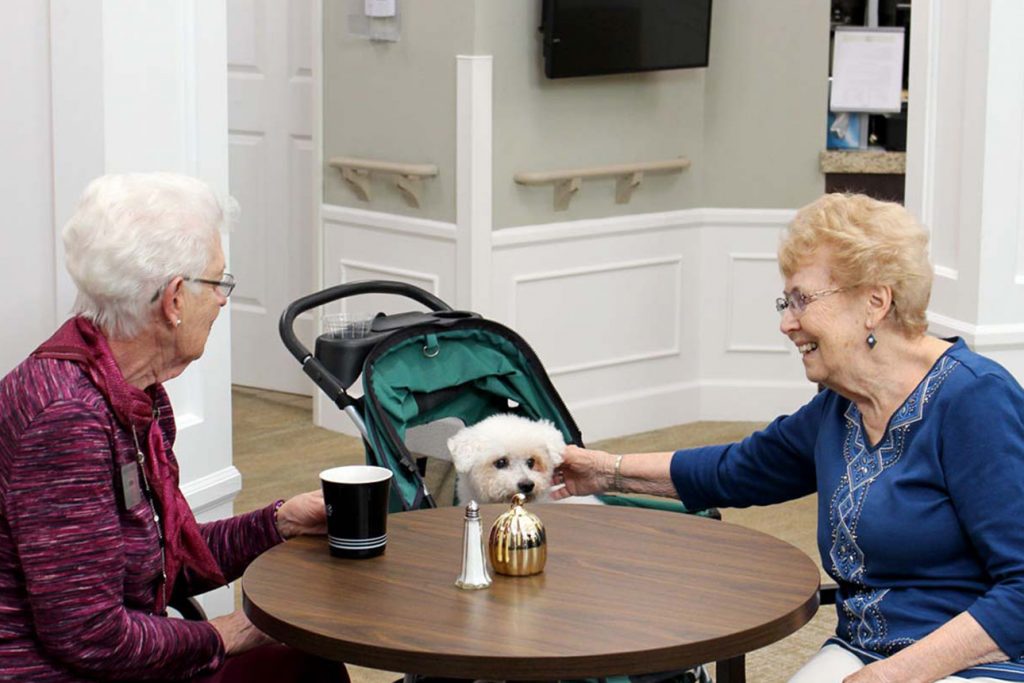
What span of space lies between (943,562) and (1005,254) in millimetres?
1326

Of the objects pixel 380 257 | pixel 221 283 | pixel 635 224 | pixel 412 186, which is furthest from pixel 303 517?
pixel 635 224

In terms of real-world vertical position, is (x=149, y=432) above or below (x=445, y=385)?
above

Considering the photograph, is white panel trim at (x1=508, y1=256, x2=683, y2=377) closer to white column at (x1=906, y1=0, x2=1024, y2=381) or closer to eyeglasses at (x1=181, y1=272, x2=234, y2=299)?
white column at (x1=906, y1=0, x2=1024, y2=381)

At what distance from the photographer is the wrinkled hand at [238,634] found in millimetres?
2236

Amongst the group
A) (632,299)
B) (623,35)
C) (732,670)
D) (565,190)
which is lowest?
(732,670)

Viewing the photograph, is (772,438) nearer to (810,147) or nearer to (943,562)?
(943,562)

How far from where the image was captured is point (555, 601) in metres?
2.07

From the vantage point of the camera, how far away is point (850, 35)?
563cm

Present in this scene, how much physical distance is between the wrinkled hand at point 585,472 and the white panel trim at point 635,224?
241cm

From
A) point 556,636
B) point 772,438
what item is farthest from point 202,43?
point 556,636

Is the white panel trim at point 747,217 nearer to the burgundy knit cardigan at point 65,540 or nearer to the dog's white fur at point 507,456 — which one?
the dog's white fur at point 507,456

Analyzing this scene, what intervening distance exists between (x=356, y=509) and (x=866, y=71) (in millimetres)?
3940

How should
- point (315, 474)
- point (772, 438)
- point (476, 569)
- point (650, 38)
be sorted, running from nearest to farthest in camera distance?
point (476, 569)
point (772, 438)
point (315, 474)
point (650, 38)

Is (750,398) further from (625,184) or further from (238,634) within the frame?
(238,634)
